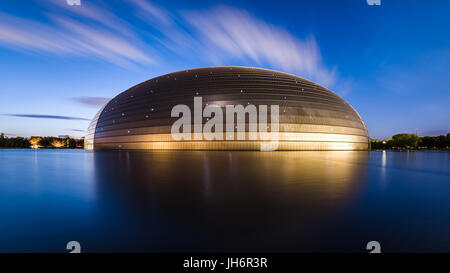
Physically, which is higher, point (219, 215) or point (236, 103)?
point (236, 103)

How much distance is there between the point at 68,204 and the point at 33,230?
1572 millimetres

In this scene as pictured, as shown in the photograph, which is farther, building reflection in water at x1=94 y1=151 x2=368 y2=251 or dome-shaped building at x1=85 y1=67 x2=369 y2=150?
dome-shaped building at x1=85 y1=67 x2=369 y2=150

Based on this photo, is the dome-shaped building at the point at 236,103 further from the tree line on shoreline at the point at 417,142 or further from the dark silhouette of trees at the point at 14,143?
the dark silhouette of trees at the point at 14,143

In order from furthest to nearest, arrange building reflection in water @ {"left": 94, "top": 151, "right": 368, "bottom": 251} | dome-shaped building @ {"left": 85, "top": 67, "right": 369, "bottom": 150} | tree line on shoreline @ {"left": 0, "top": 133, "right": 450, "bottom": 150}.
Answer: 1. tree line on shoreline @ {"left": 0, "top": 133, "right": 450, "bottom": 150}
2. dome-shaped building @ {"left": 85, "top": 67, "right": 369, "bottom": 150}
3. building reflection in water @ {"left": 94, "top": 151, "right": 368, "bottom": 251}

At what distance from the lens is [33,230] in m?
3.56

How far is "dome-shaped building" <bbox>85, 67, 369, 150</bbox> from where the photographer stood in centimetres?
3384

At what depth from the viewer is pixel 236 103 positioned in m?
33.7

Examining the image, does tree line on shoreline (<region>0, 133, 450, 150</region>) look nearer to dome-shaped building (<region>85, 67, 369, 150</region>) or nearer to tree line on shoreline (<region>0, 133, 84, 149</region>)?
tree line on shoreline (<region>0, 133, 84, 149</region>)

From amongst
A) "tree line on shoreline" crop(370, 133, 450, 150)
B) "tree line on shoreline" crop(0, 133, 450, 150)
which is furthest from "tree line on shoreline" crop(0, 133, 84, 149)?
"tree line on shoreline" crop(370, 133, 450, 150)

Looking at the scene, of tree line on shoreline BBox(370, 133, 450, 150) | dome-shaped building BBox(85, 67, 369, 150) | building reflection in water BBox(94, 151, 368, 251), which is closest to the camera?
building reflection in water BBox(94, 151, 368, 251)

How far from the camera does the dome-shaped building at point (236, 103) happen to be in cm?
3384

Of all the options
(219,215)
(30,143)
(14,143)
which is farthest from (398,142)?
(14,143)

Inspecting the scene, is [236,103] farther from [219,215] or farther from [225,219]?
[225,219]
